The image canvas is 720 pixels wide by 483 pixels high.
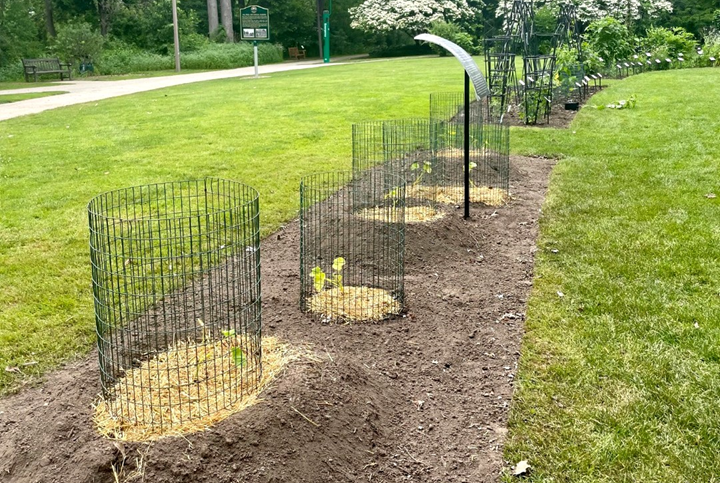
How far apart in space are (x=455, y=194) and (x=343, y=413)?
5062 mm

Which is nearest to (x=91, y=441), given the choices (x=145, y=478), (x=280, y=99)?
(x=145, y=478)

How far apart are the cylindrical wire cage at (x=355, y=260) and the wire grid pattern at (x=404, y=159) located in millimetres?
447

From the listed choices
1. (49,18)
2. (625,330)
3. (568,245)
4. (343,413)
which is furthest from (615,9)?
(343,413)

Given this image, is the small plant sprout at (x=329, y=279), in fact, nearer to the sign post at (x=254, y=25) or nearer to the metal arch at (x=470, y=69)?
the metal arch at (x=470, y=69)

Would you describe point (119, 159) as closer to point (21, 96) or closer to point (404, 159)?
point (404, 159)

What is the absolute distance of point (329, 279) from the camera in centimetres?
557

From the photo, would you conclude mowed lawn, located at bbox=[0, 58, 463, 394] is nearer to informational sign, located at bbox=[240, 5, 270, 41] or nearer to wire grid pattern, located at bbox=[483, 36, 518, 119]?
wire grid pattern, located at bbox=[483, 36, 518, 119]

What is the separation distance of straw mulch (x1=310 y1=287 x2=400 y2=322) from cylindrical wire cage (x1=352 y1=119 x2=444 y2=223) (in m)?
1.33

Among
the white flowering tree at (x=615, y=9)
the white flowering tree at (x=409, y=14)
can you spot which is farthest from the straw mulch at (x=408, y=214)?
the white flowering tree at (x=409, y=14)

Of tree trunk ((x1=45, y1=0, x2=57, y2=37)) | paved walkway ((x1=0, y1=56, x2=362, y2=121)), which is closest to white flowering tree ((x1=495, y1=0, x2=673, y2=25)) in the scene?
paved walkway ((x1=0, y1=56, x2=362, y2=121))

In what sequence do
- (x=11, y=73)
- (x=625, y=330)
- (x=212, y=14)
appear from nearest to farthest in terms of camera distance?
(x=625, y=330), (x=11, y=73), (x=212, y=14)

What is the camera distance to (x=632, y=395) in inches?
159

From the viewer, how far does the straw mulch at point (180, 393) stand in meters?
3.44

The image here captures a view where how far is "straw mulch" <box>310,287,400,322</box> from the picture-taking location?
5141 mm
